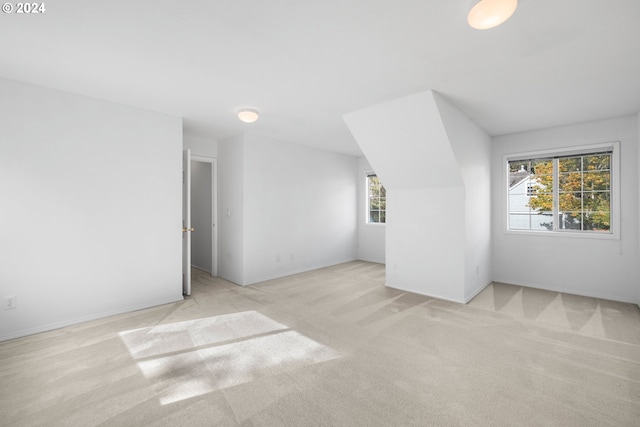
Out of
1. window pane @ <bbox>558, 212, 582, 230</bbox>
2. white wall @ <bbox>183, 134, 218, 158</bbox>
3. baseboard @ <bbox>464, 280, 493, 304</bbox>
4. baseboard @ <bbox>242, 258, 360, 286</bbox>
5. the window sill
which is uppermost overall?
white wall @ <bbox>183, 134, 218, 158</bbox>

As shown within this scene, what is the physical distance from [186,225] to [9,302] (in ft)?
6.16

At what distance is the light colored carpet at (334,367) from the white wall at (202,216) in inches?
82.1

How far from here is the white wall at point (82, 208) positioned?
2.77 meters

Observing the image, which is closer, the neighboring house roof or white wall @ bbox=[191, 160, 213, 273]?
the neighboring house roof

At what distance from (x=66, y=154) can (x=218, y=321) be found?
97.2 inches

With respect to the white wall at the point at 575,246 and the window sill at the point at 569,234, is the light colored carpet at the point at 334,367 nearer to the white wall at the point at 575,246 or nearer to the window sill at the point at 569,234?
the white wall at the point at 575,246

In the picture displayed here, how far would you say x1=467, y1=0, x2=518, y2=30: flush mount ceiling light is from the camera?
5.49 feet

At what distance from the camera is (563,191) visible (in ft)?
14.4

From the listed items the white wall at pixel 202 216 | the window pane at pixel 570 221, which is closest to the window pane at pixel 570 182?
the window pane at pixel 570 221

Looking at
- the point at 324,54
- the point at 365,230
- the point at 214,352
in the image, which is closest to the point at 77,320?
the point at 214,352

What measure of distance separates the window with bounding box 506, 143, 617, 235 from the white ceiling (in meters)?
0.86

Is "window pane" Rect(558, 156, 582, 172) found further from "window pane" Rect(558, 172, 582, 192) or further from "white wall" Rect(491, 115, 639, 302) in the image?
"white wall" Rect(491, 115, 639, 302)

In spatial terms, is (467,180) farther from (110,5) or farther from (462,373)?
(110,5)

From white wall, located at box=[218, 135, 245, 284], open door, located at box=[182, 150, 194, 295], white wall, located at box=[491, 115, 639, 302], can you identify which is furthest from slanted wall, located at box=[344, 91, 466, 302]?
open door, located at box=[182, 150, 194, 295]
